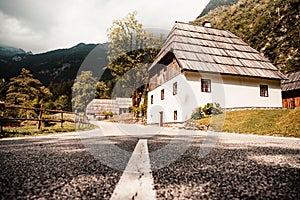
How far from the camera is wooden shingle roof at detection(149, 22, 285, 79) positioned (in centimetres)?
1845

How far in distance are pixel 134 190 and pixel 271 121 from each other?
11371 mm

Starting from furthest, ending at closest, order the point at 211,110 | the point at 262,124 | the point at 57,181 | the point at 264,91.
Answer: the point at 264,91, the point at 211,110, the point at 262,124, the point at 57,181

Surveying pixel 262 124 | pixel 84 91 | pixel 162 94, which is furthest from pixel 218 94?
pixel 84 91

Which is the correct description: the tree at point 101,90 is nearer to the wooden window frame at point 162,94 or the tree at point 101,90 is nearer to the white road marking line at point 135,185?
the wooden window frame at point 162,94

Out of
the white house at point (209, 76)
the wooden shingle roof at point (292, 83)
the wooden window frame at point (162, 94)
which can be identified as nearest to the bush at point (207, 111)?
the white house at point (209, 76)

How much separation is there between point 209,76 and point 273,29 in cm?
2493

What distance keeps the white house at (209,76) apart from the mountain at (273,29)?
8.77 meters

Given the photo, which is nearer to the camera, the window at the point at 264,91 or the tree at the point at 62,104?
the window at the point at 264,91

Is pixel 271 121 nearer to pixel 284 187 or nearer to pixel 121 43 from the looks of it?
pixel 284 187

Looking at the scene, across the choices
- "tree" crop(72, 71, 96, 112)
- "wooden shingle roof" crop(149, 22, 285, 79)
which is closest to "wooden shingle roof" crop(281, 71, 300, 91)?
"wooden shingle roof" crop(149, 22, 285, 79)

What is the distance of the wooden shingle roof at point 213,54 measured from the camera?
1845cm

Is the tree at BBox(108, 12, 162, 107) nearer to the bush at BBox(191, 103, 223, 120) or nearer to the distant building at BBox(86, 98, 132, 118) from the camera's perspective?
the bush at BBox(191, 103, 223, 120)

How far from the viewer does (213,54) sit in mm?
20141

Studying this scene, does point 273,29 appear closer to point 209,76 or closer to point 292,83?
point 292,83
